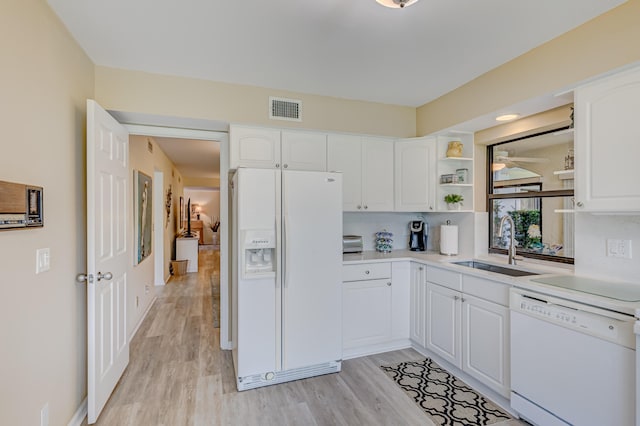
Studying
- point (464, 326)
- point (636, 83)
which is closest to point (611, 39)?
point (636, 83)

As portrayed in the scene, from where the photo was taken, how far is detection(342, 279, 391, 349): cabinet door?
291 cm

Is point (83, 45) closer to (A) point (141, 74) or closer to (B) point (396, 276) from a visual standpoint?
(A) point (141, 74)

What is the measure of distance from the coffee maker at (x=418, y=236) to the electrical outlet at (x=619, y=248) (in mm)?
1726

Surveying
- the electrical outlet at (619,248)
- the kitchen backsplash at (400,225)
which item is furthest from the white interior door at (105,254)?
the electrical outlet at (619,248)

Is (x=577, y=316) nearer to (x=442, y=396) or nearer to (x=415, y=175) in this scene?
(x=442, y=396)

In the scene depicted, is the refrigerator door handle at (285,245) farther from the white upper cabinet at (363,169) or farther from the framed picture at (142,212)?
the framed picture at (142,212)

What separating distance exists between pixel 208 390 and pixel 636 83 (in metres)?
3.43

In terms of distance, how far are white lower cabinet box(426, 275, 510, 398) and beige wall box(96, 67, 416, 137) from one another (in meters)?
1.81

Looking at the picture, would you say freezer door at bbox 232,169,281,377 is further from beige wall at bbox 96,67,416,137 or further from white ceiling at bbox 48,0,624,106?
white ceiling at bbox 48,0,624,106

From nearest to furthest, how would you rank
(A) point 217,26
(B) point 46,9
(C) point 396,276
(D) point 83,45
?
(B) point 46,9, (A) point 217,26, (D) point 83,45, (C) point 396,276

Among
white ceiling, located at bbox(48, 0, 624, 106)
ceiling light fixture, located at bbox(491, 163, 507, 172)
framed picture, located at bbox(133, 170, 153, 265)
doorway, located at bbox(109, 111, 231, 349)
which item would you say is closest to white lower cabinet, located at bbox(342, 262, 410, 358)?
doorway, located at bbox(109, 111, 231, 349)

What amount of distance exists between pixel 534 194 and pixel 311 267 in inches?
82.0

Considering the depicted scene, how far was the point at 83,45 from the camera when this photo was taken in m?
2.20

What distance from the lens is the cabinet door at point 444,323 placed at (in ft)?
8.59
